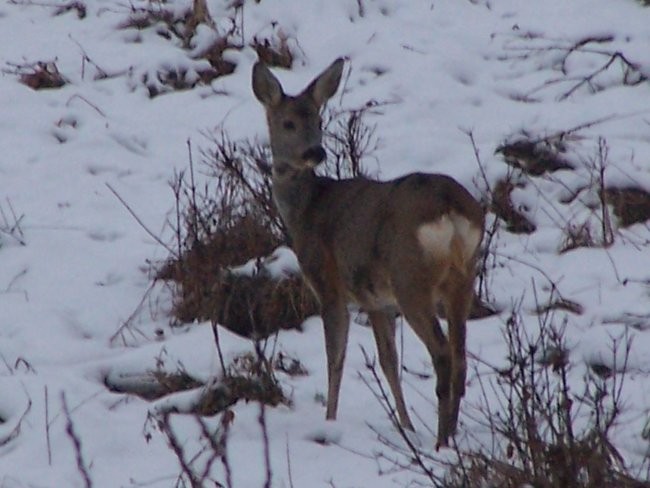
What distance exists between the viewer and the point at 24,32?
12.6 m

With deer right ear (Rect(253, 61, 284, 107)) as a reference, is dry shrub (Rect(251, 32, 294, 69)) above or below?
above

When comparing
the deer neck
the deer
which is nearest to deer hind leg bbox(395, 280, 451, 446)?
the deer

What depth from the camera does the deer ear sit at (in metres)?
7.86

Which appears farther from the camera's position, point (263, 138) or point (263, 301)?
point (263, 138)

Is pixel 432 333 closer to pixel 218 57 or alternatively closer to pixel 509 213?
pixel 509 213

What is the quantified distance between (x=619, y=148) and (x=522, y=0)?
300cm

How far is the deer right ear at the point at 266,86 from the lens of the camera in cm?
782

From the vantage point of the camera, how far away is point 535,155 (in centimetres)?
976

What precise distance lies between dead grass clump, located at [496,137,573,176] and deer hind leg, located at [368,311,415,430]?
2843mm

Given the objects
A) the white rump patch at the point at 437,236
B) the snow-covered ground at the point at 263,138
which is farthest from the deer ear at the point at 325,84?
the white rump patch at the point at 437,236

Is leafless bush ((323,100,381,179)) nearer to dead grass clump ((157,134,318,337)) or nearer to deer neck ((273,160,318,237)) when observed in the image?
dead grass clump ((157,134,318,337))

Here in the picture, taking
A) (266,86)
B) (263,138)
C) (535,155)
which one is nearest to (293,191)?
(266,86)

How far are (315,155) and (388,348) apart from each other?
1.05 metres

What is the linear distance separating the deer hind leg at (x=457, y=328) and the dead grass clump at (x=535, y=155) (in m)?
3.42
